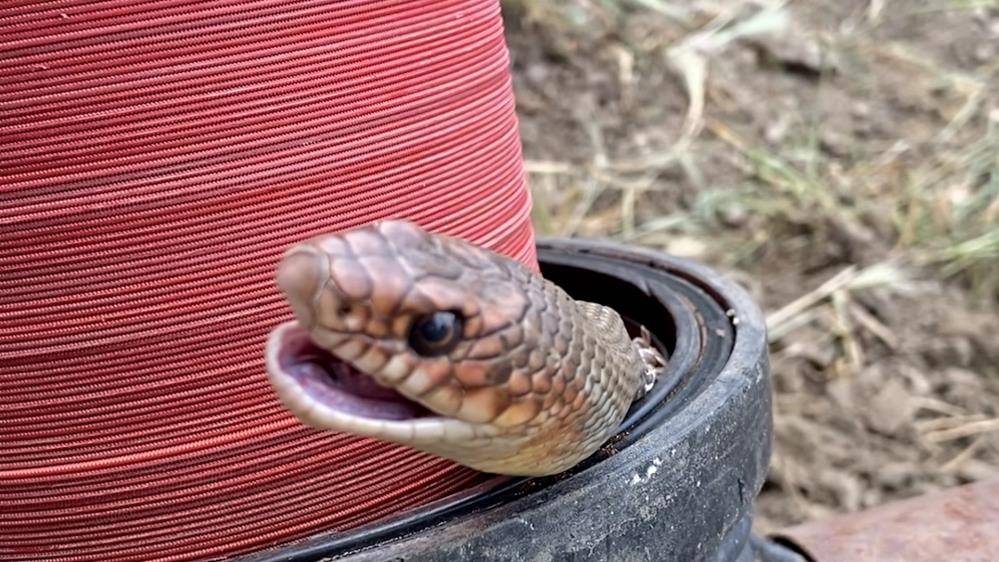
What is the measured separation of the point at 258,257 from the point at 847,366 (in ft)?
4.45

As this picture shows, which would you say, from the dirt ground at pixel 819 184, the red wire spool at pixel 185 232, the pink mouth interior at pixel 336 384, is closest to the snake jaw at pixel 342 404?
the pink mouth interior at pixel 336 384

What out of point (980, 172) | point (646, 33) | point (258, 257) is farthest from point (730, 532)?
point (646, 33)

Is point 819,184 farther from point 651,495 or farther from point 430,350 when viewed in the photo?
point 430,350

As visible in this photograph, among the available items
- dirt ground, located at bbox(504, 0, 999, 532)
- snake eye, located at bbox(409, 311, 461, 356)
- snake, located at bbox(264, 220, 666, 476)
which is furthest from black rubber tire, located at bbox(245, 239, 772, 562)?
dirt ground, located at bbox(504, 0, 999, 532)

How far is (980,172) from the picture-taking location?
7.29 feet

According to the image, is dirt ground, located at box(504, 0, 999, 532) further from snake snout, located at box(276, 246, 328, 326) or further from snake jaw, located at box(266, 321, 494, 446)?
snake snout, located at box(276, 246, 328, 326)

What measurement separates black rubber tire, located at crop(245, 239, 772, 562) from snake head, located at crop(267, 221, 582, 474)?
6 cm

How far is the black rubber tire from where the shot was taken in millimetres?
708

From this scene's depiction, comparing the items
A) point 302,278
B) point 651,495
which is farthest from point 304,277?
point 651,495

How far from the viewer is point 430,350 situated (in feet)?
2.07

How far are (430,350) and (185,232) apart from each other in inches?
8.1

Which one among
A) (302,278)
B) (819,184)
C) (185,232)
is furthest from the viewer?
(819,184)

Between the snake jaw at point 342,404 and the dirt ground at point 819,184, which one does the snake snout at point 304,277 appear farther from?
the dirt ground at point 819,184

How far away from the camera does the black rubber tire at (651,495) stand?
2.32 ft
